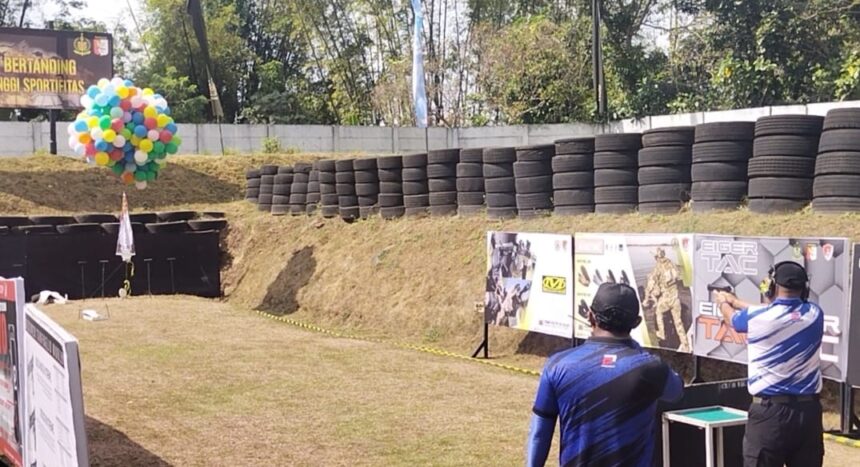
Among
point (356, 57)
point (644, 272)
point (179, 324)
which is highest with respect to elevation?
point (356, 57)

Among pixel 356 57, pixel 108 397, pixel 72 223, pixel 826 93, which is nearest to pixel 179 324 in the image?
pixel 108 397

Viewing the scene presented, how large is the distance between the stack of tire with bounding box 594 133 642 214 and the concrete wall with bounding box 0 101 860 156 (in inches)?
599

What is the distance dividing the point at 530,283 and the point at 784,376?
785 centimetres

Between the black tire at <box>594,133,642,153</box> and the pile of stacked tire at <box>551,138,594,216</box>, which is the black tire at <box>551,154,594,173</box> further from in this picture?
the black tire at <box>594,133,642,153</box>

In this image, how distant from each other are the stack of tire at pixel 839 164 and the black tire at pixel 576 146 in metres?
4.02

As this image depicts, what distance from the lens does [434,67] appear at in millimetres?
46719

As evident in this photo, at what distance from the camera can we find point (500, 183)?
16.6m

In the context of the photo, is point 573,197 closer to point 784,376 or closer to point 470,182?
point 470,182

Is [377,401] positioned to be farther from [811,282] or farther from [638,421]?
[638,421]

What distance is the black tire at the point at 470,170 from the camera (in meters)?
17.3

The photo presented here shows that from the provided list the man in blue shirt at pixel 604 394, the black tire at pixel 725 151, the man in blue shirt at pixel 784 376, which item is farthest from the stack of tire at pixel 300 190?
the man in blue shirt at pixel 604 394

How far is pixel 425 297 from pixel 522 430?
7.42 metres

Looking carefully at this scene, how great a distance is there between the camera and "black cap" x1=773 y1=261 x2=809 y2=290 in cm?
554

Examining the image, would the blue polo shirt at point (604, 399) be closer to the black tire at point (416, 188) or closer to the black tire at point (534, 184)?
the black tire at point (534, 184)
